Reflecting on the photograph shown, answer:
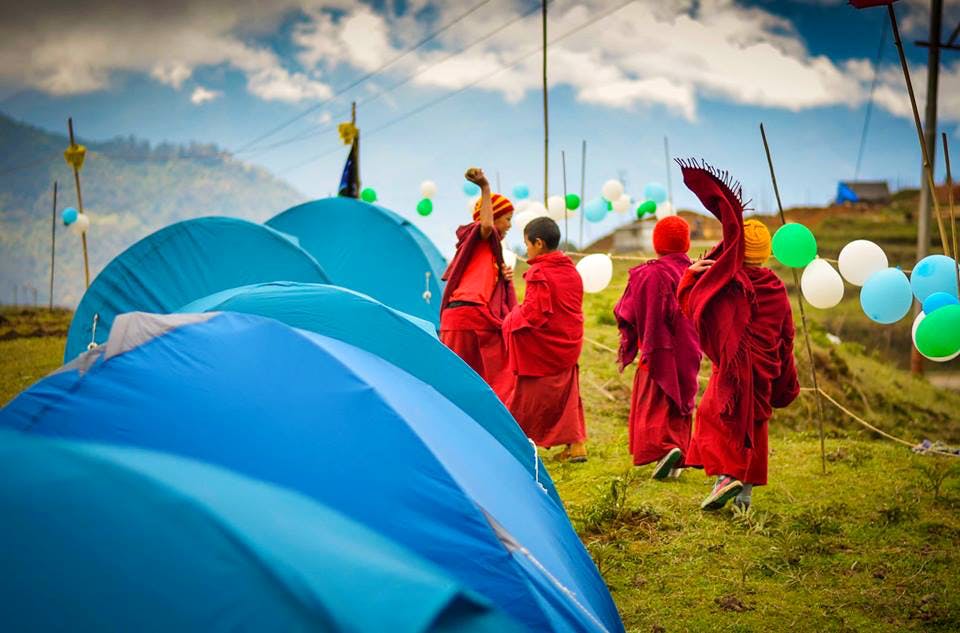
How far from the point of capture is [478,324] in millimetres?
6844

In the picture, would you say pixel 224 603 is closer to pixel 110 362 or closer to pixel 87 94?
pixel 110 362

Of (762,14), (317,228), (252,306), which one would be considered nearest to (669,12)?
(762,14)

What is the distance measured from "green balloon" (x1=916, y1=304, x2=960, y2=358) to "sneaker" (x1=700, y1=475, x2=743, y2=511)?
1.29m

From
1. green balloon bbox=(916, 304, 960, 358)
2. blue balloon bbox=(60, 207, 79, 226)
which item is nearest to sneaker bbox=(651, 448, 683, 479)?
green balloon bbox=(916, 304, 960, 358)

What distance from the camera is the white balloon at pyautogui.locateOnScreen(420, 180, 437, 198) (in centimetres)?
Answer: 1384

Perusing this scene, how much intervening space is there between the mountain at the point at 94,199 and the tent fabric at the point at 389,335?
110 m

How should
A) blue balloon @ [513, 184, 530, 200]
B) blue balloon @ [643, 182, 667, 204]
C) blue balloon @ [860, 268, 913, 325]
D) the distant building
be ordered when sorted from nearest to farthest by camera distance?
blue balloon @ [860, 268, 913, 325] < blue balloon @ [643, 182, 667, 204] < blue balloon @ [513, 184, 530, 200] < the distant building

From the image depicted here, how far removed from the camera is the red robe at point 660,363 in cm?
606

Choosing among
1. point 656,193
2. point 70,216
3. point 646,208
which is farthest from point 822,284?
point 70,216

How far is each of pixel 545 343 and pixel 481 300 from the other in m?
0.62

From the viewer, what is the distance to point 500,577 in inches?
101

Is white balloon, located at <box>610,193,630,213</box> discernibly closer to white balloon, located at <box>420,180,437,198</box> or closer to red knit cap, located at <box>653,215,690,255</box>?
white balloon, located at <box>420,180,437,198</box>

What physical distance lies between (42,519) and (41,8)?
360 ft

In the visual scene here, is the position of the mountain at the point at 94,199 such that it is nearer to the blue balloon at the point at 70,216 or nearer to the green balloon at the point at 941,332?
the blue balloon at the point at 70,216
